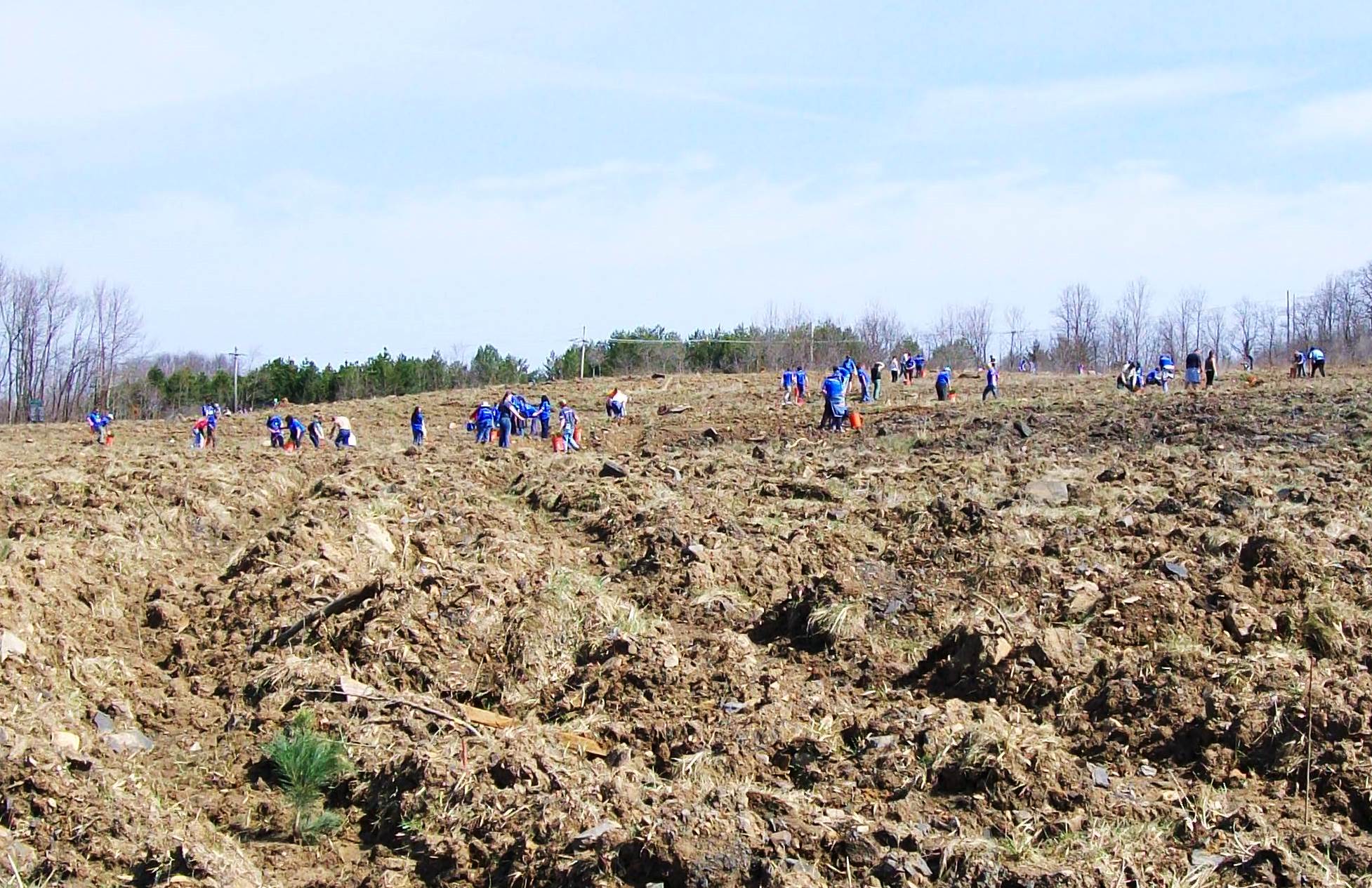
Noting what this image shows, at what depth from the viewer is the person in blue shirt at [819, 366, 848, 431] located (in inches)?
899

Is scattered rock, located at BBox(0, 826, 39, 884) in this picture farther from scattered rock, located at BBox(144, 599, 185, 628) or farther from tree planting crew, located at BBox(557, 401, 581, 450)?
tree planting crew, located at BBox(557, 401, 581, 450)

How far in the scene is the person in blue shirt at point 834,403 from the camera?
74.9ft

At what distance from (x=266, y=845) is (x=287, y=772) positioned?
1.57 feet

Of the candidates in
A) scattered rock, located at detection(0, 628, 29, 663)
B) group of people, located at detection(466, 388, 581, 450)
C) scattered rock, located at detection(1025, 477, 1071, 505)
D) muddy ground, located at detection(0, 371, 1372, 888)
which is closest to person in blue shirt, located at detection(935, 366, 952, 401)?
group of people, located at detection(466, 388, 581, 450)

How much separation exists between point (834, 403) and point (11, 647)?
17.1 meters

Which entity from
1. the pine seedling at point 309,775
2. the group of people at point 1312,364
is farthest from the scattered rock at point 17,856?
the group of people at point 1312,364

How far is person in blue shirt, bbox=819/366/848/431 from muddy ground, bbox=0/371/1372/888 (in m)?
9.66

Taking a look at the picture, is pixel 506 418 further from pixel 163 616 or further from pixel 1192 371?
pixel 1192 371

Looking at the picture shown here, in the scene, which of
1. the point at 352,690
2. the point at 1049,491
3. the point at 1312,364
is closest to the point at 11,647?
the point at 352,690

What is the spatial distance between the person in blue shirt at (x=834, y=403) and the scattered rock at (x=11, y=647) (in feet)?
55.1

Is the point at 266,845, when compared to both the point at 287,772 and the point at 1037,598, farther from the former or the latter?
the point at 1037,598

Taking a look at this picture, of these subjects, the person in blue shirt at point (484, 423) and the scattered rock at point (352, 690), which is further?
the person in blue shirt at point (484, 423)

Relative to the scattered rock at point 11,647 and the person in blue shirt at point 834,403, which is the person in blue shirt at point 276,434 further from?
the scattered rock at point 11,647

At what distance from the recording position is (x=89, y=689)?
745cm
